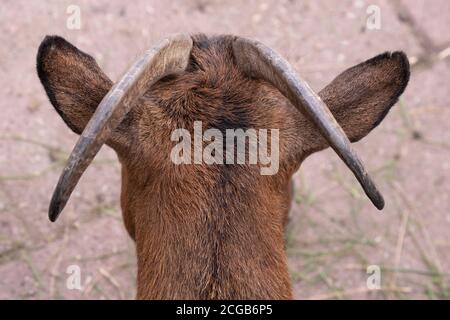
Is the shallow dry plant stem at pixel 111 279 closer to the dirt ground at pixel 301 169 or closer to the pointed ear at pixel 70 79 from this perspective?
the dirt ground at pixel 301 169

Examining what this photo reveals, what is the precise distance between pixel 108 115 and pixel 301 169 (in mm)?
3295

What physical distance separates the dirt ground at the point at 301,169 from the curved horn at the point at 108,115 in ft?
8.53

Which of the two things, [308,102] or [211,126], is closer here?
[308,102]

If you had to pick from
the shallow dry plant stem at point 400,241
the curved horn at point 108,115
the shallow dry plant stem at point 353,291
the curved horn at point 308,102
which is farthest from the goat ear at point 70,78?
the shallow dry plant stem at point 400,241

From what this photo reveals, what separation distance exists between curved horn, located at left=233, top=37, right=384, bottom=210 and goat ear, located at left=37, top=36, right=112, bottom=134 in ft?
2.42

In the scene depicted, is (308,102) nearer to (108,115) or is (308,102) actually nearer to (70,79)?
(108,115)

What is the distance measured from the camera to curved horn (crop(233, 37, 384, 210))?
9.23 feet

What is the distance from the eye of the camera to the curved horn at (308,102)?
→ 281 cm

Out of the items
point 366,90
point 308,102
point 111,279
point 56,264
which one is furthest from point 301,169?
point 308,102

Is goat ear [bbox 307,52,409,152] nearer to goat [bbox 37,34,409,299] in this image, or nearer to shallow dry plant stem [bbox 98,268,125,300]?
goat [bbox 37,34,409,299]

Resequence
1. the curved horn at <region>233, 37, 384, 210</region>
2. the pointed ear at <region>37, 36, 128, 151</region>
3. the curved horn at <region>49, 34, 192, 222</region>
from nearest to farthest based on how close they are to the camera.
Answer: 1. the curved horn at <region>49, 34, 192, 222</region>
2. the curved horn at <region>233, 37, 384, 210</region>
3. the pointed ear at <region>37, 36, 128, 151</region>

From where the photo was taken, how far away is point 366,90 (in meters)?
3.54

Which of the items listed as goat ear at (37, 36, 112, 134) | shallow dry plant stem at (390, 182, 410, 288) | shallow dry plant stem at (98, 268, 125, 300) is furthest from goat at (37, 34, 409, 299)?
shallow dry plant stem at (390, 182, 410, 288)
